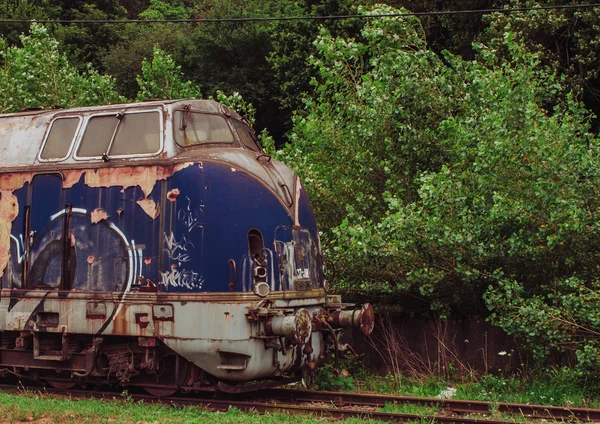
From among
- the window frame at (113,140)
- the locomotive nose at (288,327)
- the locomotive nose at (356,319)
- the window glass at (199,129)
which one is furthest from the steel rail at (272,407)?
the window glass at (199,129)

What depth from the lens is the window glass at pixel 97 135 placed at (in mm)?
10602

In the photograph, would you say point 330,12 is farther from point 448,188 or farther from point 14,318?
point 14,318

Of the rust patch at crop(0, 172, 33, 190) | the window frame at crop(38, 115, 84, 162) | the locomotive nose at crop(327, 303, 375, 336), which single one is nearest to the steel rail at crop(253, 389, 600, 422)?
the locomotive nose at crop(327, 303, 375, 336)

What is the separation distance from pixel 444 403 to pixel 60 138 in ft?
20.8

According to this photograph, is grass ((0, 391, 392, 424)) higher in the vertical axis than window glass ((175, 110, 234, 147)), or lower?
lower

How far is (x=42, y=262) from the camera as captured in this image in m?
10.7

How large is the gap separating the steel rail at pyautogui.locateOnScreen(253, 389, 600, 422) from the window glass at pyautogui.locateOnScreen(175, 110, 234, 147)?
3.56 metres

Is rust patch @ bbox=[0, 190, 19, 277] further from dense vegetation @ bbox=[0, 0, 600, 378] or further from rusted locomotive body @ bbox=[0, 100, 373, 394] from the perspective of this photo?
dense vegetation @ bbox=[0, 0, 600, 378]

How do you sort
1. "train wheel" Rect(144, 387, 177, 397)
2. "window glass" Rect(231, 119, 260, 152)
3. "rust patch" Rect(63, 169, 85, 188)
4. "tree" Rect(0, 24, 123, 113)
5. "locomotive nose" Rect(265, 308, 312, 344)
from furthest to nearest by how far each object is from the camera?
"tree" Rect(0, 24, 123, 113), "window glass" Rect(231, 119, 260, 152), "rust patch" Rect(63, 169, 85, 188), "train wheel" Rect(144, 387, 177, 397), "locomotive nose" Rect(265, 308, 312, 344)

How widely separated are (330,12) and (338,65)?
1291 centimetres

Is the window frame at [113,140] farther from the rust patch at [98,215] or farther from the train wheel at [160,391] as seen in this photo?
the train wheel at [160,391]

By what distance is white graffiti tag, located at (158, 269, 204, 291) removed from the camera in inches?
377

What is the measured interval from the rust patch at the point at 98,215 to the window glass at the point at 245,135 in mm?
2201

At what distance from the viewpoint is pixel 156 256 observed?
9.83 meters
